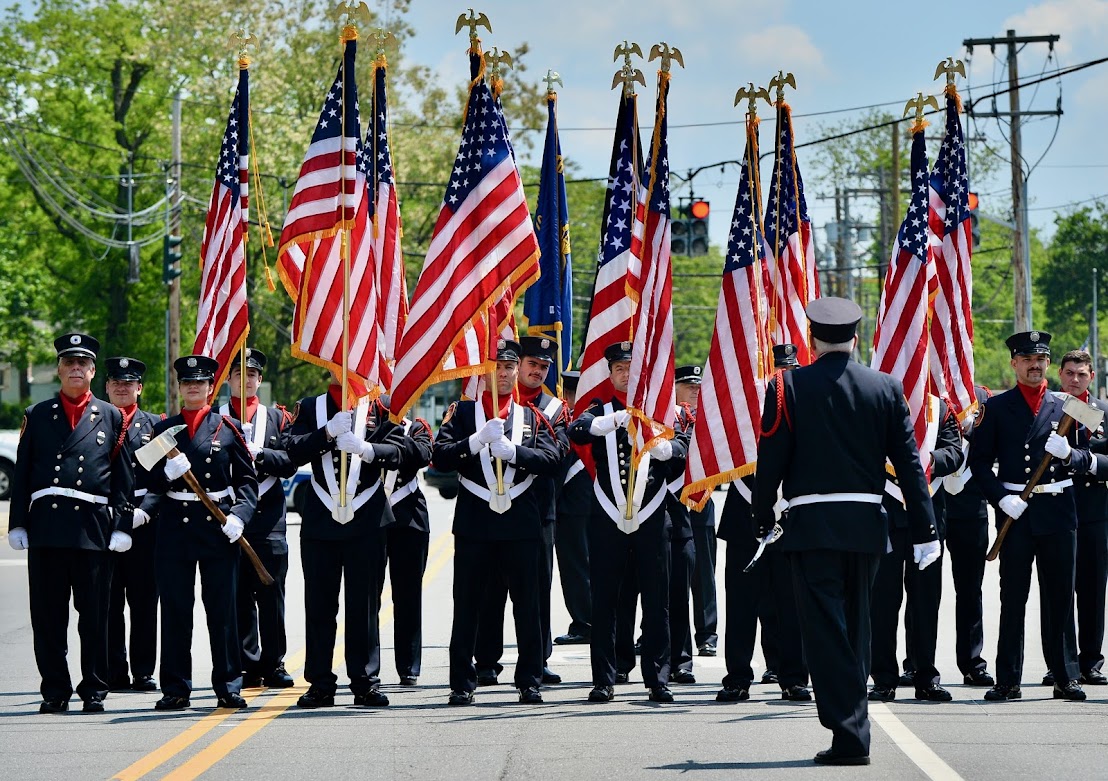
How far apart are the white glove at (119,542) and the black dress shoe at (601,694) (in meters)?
2.95

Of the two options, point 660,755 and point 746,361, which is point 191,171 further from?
point 660,755

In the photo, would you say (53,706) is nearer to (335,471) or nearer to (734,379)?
(335,471)

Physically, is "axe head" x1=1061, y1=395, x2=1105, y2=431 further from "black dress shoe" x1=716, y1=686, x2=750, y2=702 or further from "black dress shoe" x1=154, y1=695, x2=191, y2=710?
"black dress shoe" x1=154, y1=695, x2=191, y2=710

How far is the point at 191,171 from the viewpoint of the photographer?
4650 cm

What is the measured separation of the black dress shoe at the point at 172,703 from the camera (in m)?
9.98

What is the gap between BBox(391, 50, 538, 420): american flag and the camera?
433 inches

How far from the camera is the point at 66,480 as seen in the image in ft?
33.7

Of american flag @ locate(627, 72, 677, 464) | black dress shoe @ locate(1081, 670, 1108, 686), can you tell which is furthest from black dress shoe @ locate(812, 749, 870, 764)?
black dress shoe @ locate(1081, 670, 1108, 686)

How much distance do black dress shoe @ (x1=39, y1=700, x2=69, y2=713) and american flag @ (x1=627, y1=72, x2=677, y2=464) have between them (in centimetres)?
371

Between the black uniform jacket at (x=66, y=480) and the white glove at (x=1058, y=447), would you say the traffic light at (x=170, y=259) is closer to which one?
the black uniform jacket at (x=66, y=480)

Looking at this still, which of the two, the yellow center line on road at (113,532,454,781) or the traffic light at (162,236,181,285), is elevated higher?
the traffic light at (162,236,181,285)

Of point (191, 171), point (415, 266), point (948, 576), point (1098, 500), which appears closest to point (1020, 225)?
point (415, 266)

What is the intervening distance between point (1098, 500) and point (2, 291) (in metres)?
47.9

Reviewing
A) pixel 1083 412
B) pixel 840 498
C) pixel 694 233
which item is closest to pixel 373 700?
pixel 840 498
